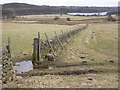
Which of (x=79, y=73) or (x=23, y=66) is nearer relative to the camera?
(x=79, y=73)

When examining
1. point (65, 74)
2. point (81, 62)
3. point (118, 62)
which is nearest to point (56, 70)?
point (65, 74)

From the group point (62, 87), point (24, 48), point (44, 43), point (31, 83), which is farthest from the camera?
point (24, 48)

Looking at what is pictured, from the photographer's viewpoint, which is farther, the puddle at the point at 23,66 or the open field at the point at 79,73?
the puddle at the point at 23,66

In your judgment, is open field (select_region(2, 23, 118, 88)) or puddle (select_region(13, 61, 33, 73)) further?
puddle (select_region(13, 61, 33, 73))

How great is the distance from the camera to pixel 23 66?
888 inches

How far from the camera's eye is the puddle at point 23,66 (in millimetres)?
21169

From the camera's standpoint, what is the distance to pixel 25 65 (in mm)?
22859

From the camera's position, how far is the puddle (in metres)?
21.2

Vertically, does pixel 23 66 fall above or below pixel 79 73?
below

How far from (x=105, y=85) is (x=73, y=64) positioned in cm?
698

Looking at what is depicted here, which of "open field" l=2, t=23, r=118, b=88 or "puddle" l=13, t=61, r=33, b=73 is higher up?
"open field" l=2, t=23, r=118, b=88

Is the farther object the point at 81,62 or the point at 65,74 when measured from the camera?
the point at 81,62

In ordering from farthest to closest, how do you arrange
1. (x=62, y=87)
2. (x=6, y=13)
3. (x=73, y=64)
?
(x=6, y=13) < (x=73, y=64) < (x=62, y=87)

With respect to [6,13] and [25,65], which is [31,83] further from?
[6,13]
